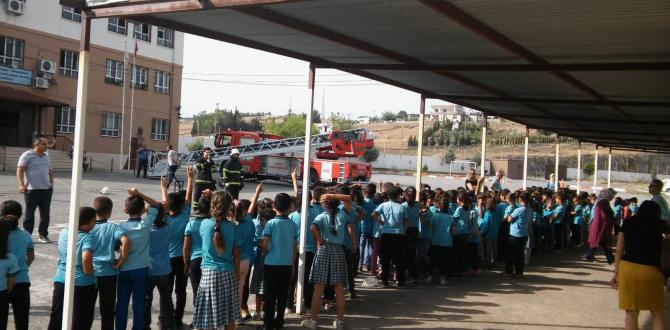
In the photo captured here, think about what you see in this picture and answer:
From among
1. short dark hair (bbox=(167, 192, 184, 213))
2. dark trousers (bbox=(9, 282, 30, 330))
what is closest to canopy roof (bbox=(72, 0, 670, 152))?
short dark hair (bbox=(167, 192, 184, 213))

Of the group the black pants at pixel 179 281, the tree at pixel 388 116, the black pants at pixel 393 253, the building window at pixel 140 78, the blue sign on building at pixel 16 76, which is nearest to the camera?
→ the black pants at pixel 179 281

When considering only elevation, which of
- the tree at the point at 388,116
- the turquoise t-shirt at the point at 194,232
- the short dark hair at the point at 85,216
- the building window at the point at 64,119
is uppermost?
the tree at the point at 388,116

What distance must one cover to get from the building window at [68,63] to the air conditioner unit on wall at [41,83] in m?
1.72

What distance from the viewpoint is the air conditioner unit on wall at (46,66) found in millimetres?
30281

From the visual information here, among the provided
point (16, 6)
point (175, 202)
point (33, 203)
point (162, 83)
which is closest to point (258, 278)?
point (175, 202)

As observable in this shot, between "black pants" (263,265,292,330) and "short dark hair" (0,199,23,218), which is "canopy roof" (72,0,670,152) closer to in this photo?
"short dark hair" (0,199,23,218)

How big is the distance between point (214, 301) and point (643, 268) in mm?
4175

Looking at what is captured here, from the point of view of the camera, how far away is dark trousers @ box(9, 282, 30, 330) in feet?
15.7

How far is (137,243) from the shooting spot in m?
5.06

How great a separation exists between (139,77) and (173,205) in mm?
33284

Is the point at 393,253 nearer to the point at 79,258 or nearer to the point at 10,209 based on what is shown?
the point at 79,258

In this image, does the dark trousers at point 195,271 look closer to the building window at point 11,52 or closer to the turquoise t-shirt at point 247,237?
the turquoise t-shirt at point 247,237

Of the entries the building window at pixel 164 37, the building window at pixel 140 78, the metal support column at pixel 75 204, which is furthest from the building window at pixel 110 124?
the metal support column at pixel 75 204

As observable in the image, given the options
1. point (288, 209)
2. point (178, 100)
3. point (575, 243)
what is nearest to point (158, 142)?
point (178, 100)
